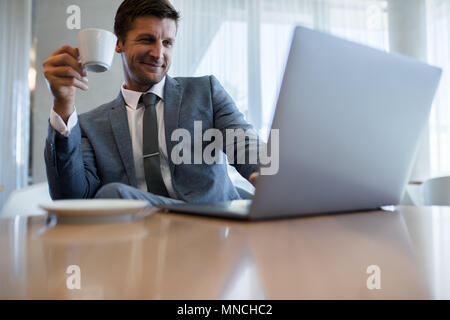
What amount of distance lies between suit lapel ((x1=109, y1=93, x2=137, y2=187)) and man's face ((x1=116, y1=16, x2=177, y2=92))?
0.53 ft

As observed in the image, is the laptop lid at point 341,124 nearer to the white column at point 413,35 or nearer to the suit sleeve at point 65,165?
the suit sleeve at point 65,165

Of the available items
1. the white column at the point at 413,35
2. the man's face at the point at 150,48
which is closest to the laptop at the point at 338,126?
the man's face at the point at 150,48

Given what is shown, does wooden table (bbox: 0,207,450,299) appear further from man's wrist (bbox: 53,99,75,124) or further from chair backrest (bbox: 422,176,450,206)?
chair backrest (bbox: 422,176,450,206)

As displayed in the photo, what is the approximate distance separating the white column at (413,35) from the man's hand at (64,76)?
354cm

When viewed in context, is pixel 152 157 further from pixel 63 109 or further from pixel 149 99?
pixel 63 109

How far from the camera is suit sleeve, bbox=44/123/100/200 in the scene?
1.02 metres

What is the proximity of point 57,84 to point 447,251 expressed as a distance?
92 cm

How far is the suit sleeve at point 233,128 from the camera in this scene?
1314 mm

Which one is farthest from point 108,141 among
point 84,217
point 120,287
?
point 120,287

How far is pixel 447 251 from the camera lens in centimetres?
37

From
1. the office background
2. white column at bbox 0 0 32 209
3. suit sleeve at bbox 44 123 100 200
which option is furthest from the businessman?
white column at bbox 0 0 32 209

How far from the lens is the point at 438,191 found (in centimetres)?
198

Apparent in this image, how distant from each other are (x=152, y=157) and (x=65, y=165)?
11.0 inches
